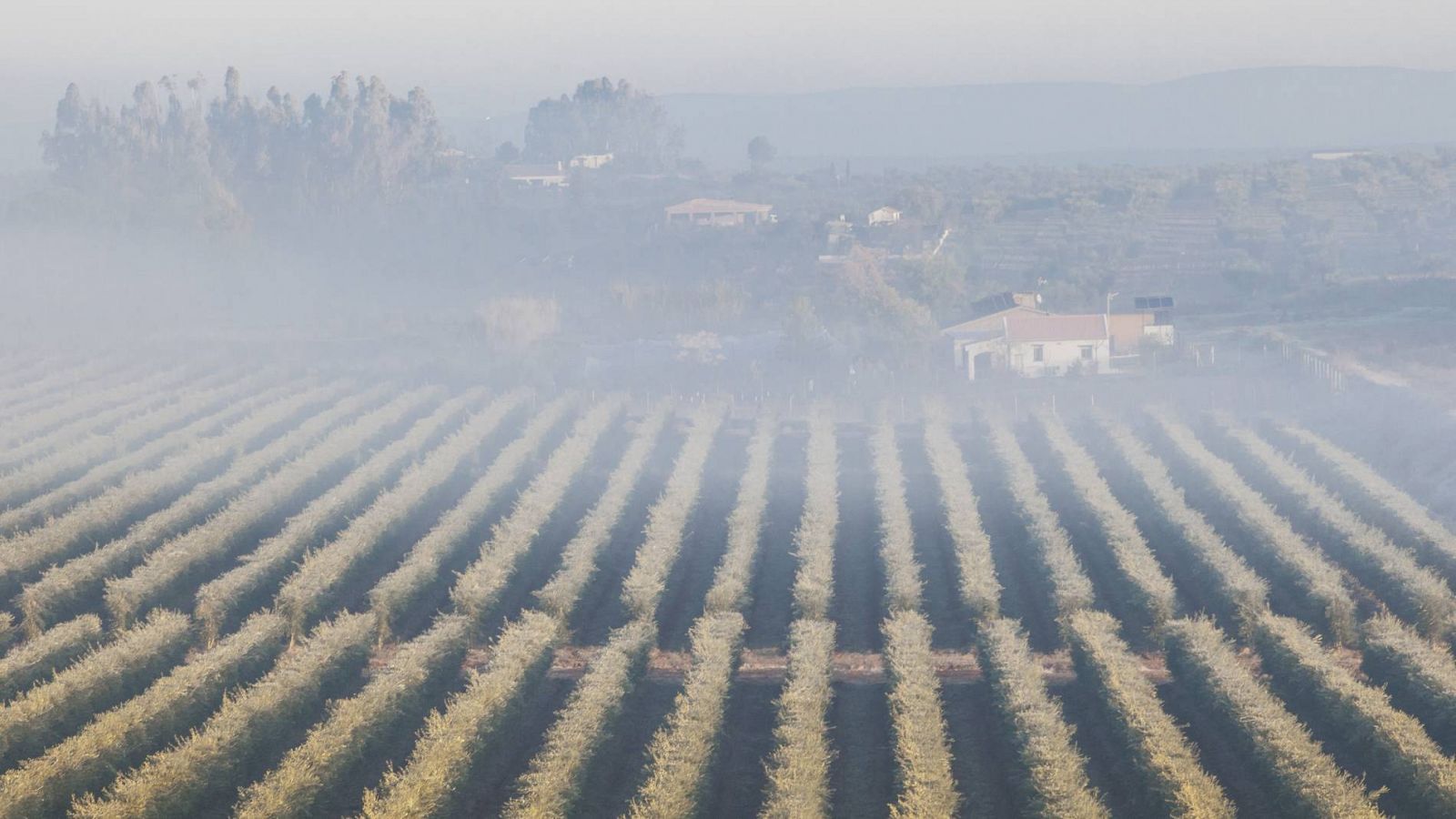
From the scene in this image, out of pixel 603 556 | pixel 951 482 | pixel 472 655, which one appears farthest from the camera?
pixel 951 482

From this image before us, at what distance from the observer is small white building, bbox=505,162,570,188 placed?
126375 millimetres

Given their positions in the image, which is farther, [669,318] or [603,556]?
[669,318]

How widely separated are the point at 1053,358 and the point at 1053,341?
0.67m

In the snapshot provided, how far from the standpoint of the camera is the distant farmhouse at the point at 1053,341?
2221 inches

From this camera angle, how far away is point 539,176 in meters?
131

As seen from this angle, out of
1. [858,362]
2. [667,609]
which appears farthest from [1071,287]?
[667,609]

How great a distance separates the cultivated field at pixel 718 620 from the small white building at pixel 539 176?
82635 mm

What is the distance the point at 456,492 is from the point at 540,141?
121 m

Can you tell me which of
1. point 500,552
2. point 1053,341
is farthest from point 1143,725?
point 1053,341

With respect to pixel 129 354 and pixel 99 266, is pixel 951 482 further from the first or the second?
pixel 99 266

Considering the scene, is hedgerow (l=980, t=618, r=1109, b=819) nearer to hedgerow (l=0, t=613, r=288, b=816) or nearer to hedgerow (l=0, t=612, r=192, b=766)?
hedgerow (l=0, t=613, r=288, b=816)

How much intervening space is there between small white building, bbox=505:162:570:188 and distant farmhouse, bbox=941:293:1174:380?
7217 centimetres

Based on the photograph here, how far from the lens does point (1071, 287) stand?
74.6 meters

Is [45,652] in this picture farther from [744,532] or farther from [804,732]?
[744,532]
